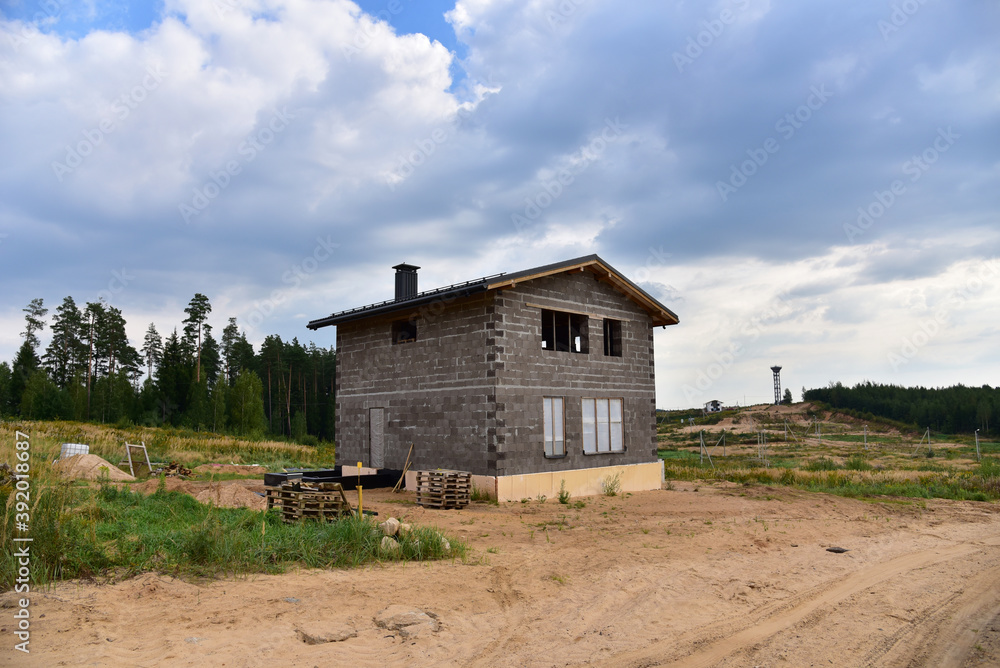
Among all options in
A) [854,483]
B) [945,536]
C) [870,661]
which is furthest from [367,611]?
[854,483]

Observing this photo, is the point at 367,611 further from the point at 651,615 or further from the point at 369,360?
the point at 369,360

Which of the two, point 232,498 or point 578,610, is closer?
point 578,610

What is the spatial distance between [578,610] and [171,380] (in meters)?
66.2

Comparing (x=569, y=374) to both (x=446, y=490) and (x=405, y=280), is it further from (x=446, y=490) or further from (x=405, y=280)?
(x=405, y=280)

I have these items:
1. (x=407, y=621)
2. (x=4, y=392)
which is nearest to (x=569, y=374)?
(x=407, y=621)

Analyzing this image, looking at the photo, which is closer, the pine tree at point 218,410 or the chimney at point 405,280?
the chimney at point 405,280

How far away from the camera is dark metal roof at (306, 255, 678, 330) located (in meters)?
17.5

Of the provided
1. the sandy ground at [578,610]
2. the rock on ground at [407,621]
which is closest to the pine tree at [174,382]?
the sandy ground at [578,610]

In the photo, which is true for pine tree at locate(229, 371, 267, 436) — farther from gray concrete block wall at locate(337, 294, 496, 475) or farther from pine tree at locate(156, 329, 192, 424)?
gray concrete block wall at locate(337, 294, 496, 475)

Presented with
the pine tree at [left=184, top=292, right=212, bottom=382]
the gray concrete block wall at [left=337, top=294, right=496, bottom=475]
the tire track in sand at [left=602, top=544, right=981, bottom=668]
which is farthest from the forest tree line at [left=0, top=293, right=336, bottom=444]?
the tire track in sand at [left=602, top=544, right=981, bottom=668]

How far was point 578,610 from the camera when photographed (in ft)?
26.4

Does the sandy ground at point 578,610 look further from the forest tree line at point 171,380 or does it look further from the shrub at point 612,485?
the forest tree line at point 171,380

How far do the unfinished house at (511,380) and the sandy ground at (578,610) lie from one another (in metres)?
5.62

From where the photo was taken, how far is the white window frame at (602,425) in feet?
66.5
